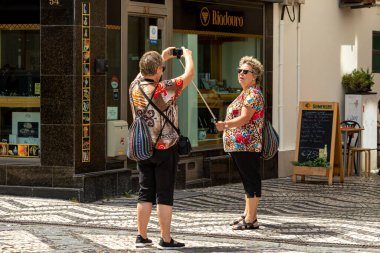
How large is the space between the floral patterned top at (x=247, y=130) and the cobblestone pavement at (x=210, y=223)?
85cm

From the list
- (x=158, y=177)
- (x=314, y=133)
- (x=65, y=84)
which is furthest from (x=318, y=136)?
(x=158, y=177)

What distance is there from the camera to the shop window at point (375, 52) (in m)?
20.8

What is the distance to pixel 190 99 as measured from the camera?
15.5 meters

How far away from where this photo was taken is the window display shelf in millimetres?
13078

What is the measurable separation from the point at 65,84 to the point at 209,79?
3.88 metres

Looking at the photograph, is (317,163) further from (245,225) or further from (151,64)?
(151,64)

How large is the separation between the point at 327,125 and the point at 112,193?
15.1ft

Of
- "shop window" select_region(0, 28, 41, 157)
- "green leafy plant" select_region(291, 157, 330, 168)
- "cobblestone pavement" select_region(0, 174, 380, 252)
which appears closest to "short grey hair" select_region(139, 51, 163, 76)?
"cobblestone pavement" select_region(0, 174, 380, 252)

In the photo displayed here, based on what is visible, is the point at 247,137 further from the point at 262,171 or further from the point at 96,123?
the point at 262,171


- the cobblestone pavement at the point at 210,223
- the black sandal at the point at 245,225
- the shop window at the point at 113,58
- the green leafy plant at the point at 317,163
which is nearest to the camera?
the cobblestone pavement at the point at 210,223

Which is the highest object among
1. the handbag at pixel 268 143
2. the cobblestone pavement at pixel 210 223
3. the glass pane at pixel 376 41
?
the glass pane at pixel 376 41

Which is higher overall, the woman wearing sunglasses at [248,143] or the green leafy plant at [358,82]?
the green leafy plant at [358,82]

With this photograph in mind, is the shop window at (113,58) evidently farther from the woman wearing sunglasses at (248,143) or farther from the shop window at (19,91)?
the woman wearing sunglasses at (248,143)

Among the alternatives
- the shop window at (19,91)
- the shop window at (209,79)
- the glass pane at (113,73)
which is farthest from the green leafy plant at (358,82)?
the shop window at (19,91)
